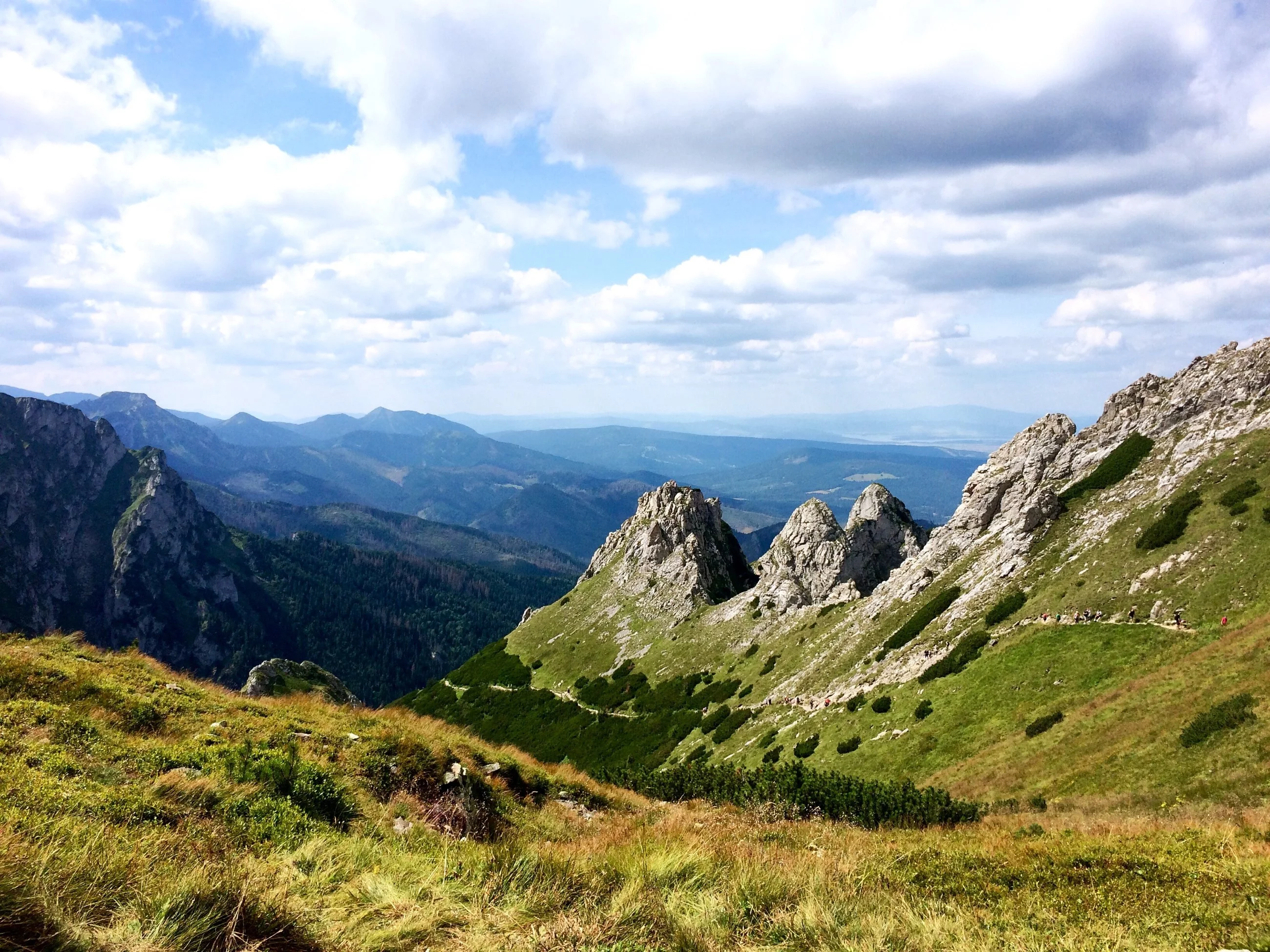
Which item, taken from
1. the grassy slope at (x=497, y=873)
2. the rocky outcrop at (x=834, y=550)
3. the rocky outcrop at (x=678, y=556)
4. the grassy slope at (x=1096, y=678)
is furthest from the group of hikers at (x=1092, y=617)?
the rocky outcrop at (x=678, y=556)

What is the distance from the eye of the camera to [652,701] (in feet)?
260

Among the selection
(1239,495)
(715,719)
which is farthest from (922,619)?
(715,719)

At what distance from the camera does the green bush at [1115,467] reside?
53781mm

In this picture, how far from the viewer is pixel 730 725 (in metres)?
60.1

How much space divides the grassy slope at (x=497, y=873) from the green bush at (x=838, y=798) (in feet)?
15.4

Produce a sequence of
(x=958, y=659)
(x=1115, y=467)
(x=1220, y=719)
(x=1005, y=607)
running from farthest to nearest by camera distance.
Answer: (x=1115, y=467)
(x=1005, y=607)
(x=958, y=659)
(x=1220, y=719)

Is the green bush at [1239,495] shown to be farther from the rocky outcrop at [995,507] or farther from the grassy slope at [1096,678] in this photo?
the rocky outcrop at [995,507]

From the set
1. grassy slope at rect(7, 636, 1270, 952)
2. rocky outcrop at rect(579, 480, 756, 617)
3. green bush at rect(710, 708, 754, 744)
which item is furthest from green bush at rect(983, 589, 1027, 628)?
rocky outcrop at rect(579, 480, 756, 617)

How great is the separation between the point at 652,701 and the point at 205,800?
234 ft

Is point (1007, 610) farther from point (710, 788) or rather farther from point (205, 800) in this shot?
point (205, 800)

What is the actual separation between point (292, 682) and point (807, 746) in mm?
36293

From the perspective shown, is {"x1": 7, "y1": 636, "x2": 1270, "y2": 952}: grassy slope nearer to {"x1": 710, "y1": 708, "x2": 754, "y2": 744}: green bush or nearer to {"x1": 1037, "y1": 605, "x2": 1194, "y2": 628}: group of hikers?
{"x1": 1037, "y1": 605, "x2": 1194, "y2": 628}: group of hikers

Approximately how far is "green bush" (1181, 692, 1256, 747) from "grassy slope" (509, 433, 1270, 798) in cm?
51

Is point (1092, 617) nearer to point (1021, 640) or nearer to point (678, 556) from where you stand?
point (1021, 640)
